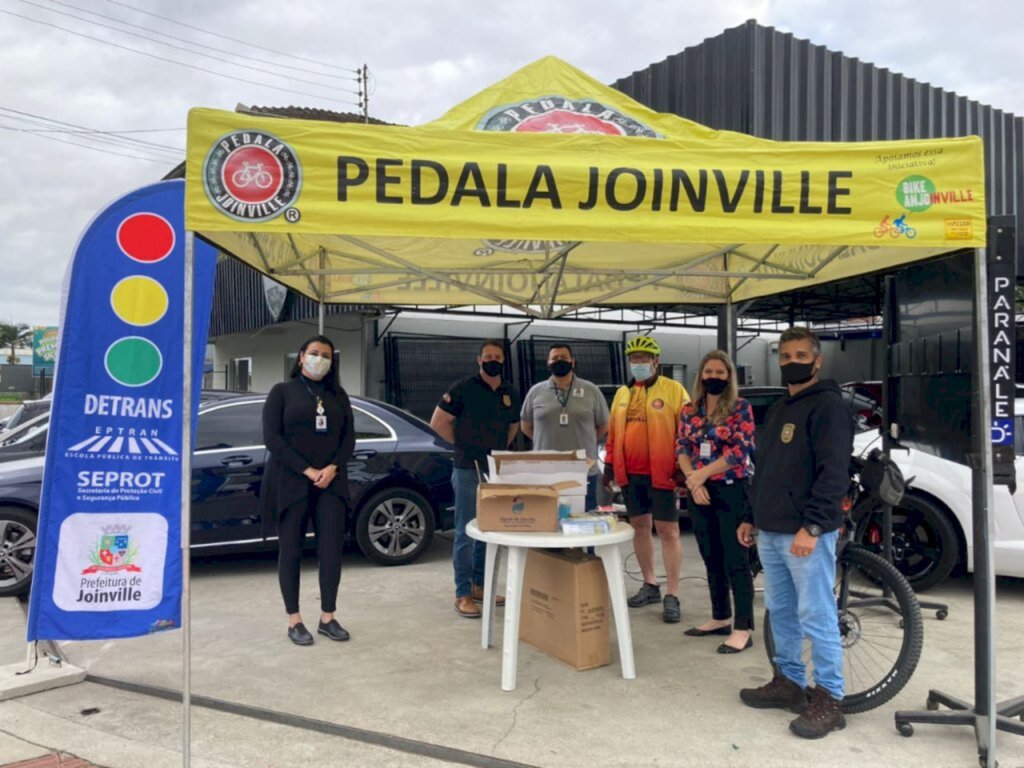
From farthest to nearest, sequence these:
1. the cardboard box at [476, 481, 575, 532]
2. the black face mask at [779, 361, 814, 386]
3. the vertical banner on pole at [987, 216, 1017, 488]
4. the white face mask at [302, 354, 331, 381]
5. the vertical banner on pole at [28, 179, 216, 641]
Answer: the white face mask at [302, 354, 331, 381], the cardboard box at [476, 481, 575, 532], the vertical banner on pole at [28, 179, 216, 641], the black face mask at [779, 361, 814, 386], the vertical banner on pole at [987, 216, 1017, 488]

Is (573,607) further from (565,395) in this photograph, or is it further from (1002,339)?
(1002,339)

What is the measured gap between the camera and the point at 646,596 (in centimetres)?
544

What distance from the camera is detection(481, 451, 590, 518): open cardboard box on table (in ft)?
14.1

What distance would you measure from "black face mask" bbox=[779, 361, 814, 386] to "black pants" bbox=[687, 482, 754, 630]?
1152 millimetres

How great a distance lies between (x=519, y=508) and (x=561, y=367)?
152 cm

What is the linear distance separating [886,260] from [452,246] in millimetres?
2546

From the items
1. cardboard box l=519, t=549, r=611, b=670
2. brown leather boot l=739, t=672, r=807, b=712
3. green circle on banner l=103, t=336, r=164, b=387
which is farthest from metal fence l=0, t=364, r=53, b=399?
brown leather boot l=739, t=672, r=807, b=712

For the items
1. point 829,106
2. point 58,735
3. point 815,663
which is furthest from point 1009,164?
point 58,735

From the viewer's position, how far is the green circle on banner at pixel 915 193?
129 inches

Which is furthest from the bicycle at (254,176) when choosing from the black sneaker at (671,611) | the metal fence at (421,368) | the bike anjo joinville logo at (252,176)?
the metal fence at (421,368)

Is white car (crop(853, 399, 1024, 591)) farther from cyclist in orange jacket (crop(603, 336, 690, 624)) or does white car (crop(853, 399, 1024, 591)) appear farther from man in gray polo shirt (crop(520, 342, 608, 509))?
man in gray polo shirt (crop(520, 342, 608, 509))

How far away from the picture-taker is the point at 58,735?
11.6 feet

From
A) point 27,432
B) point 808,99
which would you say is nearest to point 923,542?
point 808,99

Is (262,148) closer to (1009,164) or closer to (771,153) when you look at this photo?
(771,153)
